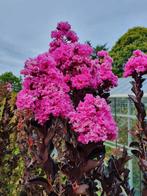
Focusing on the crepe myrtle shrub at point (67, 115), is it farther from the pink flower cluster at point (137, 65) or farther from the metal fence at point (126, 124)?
the metal fence at point (126, 124)

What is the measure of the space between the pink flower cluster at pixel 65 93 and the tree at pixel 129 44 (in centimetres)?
2299

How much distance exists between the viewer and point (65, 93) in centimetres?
235

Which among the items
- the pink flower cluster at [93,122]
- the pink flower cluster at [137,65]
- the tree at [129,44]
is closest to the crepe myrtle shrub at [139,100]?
the pink flower cluster at [137,65]

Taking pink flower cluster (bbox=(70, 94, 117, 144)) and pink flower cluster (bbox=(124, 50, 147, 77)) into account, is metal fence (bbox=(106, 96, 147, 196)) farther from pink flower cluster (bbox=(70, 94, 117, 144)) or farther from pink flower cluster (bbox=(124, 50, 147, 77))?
pink flower cluster (bbox=(70, 94, 117, 144))

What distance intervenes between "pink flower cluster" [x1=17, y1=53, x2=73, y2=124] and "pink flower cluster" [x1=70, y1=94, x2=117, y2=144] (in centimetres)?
10

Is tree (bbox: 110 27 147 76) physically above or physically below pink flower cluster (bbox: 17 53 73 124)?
above

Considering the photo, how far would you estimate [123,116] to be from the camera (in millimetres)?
7449

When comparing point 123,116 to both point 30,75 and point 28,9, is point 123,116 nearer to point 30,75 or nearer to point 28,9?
point 28,9

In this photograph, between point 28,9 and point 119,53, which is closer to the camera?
point 28,9

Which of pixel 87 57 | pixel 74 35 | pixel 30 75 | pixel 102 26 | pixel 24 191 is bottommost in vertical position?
pixel 24 191

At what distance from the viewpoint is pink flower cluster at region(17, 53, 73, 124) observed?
2.20m

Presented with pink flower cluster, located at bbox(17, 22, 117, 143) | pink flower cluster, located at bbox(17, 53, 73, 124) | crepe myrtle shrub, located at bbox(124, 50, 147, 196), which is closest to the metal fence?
crepe myrtle shrub, located at bbox(124, 50, 147, 196)

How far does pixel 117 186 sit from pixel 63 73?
2.97 ft

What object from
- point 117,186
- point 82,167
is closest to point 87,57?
point 82,167
